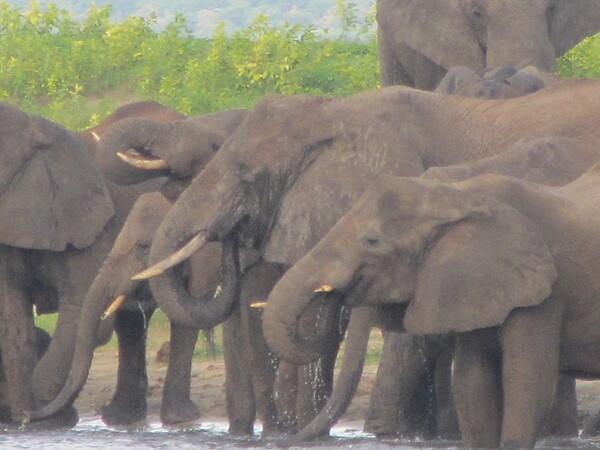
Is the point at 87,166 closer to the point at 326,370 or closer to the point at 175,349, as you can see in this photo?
the point at 175,349

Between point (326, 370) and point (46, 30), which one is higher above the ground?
point (46, 30)

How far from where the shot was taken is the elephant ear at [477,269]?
6.37m

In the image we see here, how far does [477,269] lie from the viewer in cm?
641

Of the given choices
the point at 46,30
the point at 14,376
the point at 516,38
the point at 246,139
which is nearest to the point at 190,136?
the point at 246,139

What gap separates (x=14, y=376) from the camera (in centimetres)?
901

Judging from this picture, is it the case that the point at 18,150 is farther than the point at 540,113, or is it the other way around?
the point at 18,150

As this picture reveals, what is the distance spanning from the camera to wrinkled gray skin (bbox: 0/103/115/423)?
9008 millimetres

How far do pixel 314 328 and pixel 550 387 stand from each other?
0.75 meters

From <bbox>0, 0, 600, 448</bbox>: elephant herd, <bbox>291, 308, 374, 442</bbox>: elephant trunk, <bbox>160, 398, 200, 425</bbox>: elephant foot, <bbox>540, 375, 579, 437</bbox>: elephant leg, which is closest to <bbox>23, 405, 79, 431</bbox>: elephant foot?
<bbox>0, 0, 600, 448</bbox>: elephant herd

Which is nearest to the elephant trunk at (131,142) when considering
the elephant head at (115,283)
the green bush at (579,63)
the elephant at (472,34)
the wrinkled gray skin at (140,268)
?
the wrinkled gray skin at (140,268)

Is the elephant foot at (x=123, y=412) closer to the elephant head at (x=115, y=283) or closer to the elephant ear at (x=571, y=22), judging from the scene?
the elephant head at (x=115, y=283)

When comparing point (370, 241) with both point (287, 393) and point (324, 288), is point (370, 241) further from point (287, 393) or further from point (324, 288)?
point (287, 393)

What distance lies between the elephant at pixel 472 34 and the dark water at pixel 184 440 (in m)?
2.05

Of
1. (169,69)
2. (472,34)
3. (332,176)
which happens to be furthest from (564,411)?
(169,69)
